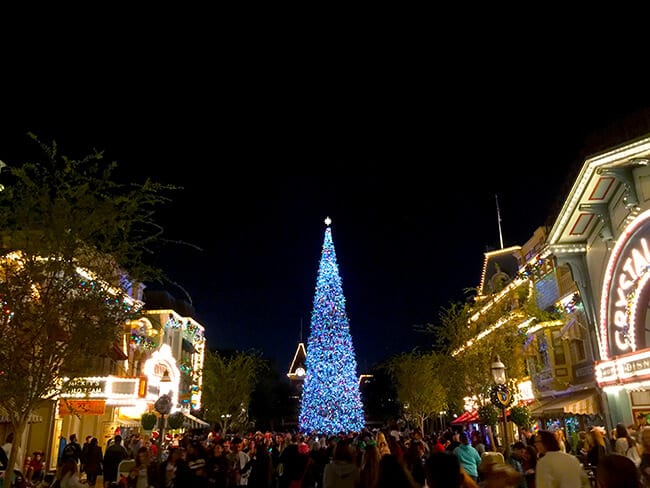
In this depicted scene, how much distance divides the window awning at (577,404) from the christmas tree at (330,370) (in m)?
16.3

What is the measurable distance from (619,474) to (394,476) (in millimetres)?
1720

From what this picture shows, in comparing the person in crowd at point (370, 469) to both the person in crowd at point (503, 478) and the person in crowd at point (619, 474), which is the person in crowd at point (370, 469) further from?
the person in crowd at point (619, 474)

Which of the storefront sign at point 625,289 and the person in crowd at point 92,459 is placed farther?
the person in crowd at point 92,459

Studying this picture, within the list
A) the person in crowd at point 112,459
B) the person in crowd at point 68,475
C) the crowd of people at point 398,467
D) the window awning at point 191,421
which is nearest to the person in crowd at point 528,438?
the crowd of people at point 398,467

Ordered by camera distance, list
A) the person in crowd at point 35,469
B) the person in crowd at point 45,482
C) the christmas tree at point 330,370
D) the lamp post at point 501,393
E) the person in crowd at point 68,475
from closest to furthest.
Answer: the person in crowd at point 68,475 → the person in crowd at point 45,482 → the lamp post at point 501,393 → the person in crowd at point 35,469 → the christmas tree at point 330,370

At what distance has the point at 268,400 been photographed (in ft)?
265

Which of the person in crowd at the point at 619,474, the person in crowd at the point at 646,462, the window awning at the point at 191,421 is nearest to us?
the person in crowd at the point at 619,474

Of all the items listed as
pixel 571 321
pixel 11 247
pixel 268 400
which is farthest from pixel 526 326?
pixel 268 400

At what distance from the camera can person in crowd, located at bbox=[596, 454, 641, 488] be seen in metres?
4.07

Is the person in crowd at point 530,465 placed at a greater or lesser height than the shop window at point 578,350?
lesser

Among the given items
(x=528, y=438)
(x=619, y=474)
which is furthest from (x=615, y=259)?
(x=619, y=474)

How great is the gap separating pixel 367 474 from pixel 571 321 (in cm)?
2005

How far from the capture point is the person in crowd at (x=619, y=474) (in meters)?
4.07

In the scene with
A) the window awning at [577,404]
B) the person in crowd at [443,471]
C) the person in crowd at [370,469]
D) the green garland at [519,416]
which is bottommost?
the person in crowd at [370,469]
